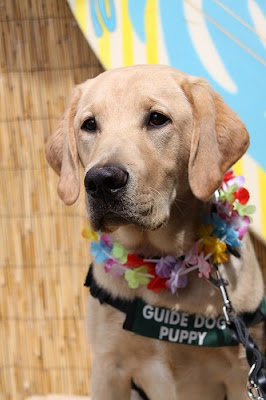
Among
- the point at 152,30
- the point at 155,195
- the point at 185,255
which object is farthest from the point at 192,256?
the point at 152,30

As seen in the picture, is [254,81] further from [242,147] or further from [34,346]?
[34,346]

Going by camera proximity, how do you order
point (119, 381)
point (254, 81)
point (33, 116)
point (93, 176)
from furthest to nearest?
point (33, 116) < point (254, 81) < point (119, 381) < point (93, 176)

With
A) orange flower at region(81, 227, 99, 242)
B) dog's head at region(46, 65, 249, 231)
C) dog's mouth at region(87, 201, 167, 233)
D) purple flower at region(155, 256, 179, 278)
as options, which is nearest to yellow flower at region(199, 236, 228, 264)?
purple flower at region(155, 256, 179, 278)

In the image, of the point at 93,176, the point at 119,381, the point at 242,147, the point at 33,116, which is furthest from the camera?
the point at 33,116

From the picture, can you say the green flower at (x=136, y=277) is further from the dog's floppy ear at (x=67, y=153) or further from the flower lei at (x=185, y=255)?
the dog's floppy ear at (x=67, y=153)

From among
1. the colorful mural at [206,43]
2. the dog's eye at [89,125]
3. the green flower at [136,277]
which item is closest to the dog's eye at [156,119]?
the dog's eye at [89,125]

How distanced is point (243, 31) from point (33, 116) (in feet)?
4.19

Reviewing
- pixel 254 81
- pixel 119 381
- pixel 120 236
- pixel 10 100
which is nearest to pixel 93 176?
pixel 120 236

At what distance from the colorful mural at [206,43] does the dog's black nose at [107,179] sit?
1.30m

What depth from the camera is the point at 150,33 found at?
11.6ft

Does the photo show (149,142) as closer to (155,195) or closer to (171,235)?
(155,195)

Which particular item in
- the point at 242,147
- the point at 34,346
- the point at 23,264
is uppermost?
the point at 242,147

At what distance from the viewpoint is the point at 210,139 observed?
100 inches

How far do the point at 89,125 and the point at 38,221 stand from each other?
1.36 meters
